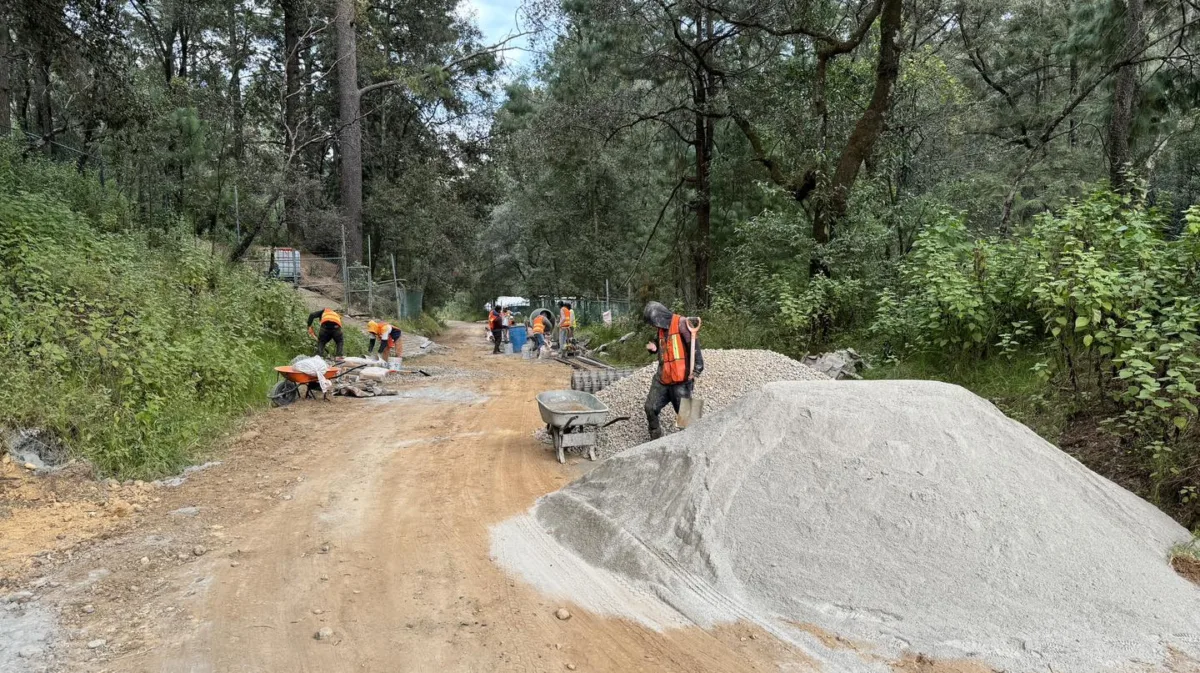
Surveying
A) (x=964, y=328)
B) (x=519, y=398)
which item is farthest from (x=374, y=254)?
(x=964, y=328)

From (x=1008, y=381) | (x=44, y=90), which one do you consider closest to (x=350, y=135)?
(x=44, y=90)

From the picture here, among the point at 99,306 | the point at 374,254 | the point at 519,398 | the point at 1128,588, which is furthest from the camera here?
the point at 374,254

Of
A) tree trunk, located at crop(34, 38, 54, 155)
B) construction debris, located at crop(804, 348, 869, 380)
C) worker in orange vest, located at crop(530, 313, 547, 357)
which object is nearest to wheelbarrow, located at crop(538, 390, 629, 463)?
construction debris, located at crop(804, 348, 869, 380)

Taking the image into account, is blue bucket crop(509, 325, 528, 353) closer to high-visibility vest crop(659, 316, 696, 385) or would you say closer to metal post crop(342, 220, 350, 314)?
metal post crop(342, 220, 350, 314)

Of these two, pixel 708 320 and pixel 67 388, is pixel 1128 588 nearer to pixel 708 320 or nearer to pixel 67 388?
pixel 67 388

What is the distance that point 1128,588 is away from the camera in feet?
12.5

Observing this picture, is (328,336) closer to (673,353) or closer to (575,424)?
(575,424)

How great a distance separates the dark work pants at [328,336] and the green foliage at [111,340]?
0.80 meters

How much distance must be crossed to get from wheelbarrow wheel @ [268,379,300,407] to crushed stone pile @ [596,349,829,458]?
497 centimetres

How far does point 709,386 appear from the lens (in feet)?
28.5

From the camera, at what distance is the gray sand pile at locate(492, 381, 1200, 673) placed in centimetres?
362

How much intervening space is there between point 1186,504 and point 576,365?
14.2m

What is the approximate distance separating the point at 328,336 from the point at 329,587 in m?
9.26

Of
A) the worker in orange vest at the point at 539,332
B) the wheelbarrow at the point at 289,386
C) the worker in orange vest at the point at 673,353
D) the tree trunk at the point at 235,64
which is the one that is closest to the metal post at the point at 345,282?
the tree trunk at the point at 235,64
